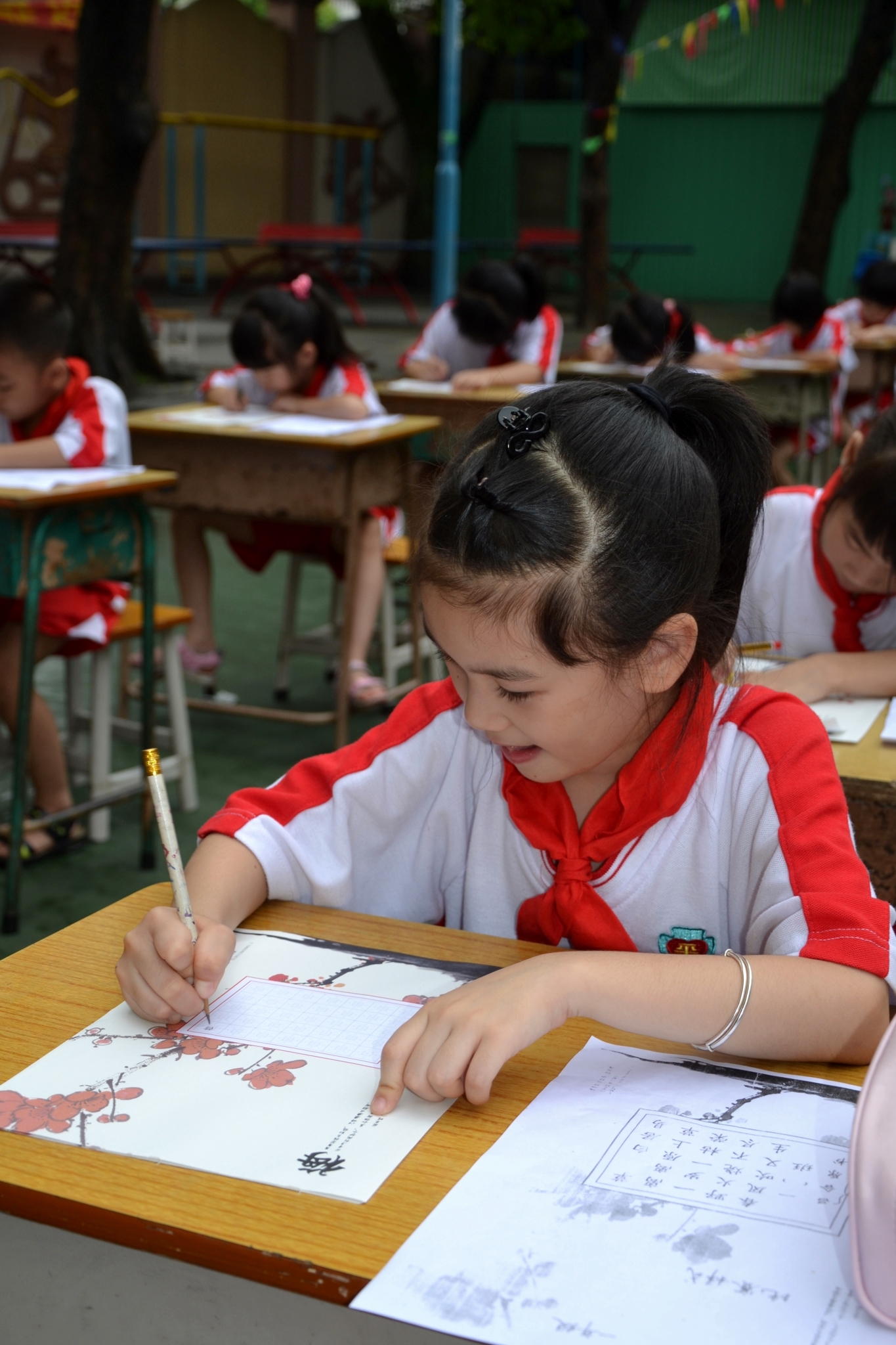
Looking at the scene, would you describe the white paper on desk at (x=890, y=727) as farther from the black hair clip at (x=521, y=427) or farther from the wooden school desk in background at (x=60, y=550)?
the wooden school desk in background at (x=60, y=550)

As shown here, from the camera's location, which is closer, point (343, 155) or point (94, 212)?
point (94, 212)

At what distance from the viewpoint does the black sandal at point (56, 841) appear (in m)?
2.76

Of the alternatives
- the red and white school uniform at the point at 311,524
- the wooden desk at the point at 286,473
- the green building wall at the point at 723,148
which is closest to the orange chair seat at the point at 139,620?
the wooden desk at the point at 286,473

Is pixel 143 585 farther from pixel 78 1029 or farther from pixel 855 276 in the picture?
pixel 855 276

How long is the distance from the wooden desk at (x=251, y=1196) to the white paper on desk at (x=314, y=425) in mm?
2448

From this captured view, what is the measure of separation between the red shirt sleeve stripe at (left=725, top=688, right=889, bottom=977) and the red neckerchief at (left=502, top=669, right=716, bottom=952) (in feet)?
0.14

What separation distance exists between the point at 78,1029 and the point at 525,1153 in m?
0.32

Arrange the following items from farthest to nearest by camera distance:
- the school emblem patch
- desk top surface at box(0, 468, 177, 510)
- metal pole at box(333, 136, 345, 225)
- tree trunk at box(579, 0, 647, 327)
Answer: metal pole at box(333, 136, 345, 225)
tree trunk at box(579, 0, 647, 327)
desk top surface at box(0, 468, 177, 510)
the school emblem patch

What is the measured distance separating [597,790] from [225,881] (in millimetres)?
308

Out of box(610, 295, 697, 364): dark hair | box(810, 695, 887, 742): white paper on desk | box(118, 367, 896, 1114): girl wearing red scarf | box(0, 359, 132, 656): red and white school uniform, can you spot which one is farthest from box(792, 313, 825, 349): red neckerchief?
box(118, 367, 896, 1114): girl wearing red scarf

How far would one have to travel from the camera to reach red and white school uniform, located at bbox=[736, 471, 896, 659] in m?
2.05

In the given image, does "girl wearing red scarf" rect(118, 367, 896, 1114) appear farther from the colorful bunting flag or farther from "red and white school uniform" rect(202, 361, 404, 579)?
the colorful bunting flag

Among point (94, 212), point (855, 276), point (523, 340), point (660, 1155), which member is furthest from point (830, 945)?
point (855, 276)

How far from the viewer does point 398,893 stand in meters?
1.22
